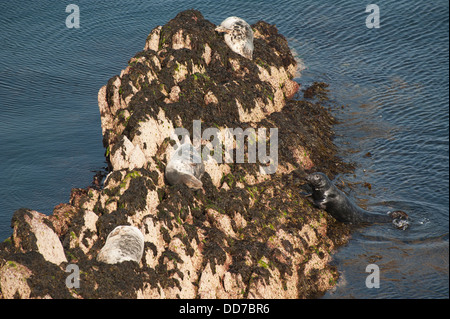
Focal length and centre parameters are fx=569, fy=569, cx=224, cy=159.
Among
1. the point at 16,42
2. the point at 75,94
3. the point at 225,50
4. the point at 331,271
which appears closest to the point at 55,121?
the point at 75,94

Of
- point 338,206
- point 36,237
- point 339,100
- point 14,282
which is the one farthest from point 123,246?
point 339,100

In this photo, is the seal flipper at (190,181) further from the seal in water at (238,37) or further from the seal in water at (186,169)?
the seal in water at (238,37)

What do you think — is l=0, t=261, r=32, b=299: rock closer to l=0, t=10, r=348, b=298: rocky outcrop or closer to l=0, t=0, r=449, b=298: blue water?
l=0, t=10, r=348, b=298: rocky outcrop

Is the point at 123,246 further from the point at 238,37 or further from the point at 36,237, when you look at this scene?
the point at 238,37

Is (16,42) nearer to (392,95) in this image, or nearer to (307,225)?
(392,95)

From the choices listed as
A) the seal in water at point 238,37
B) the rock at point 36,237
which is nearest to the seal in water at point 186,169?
the rock at point 36,237

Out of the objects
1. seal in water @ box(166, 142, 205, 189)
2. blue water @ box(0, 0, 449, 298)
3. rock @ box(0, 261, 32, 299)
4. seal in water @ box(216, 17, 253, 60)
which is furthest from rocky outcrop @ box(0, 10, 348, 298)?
blue water @ box(0, 0, 449, 298)
